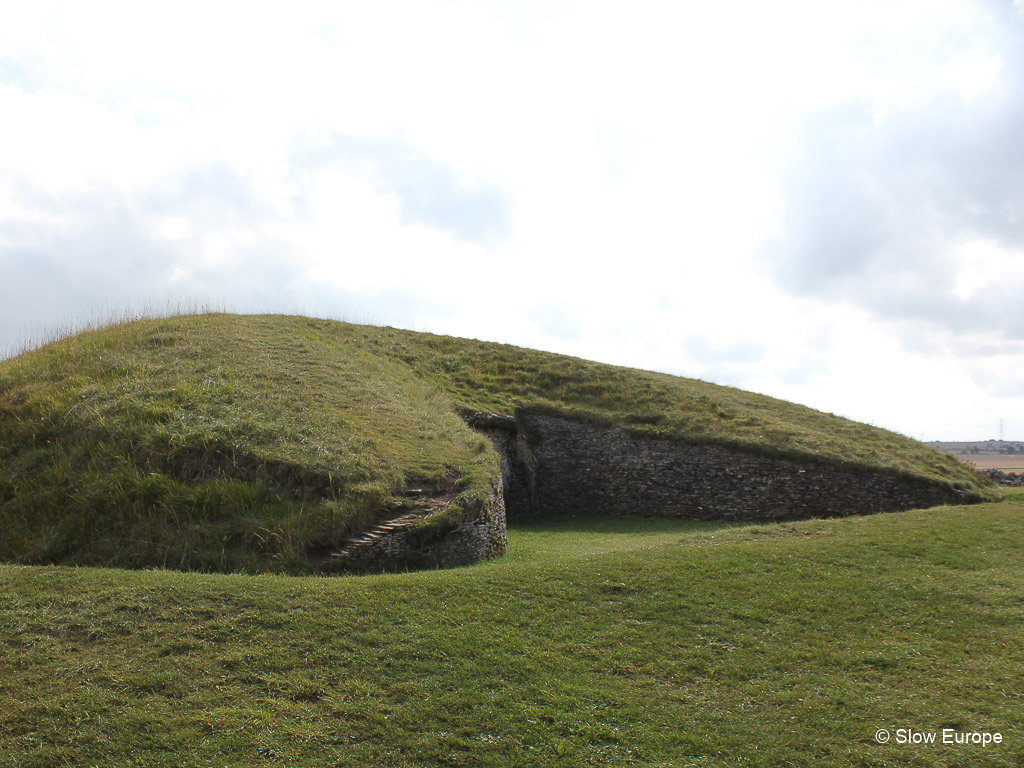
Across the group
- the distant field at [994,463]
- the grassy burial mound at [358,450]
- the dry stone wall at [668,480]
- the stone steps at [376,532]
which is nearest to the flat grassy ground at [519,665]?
the stone steps at [376,532]

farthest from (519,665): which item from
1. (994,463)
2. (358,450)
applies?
(994,463)

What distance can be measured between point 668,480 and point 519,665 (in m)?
14.9

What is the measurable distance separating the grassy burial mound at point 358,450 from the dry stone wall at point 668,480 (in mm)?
63

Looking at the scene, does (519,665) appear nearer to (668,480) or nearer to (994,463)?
(668,480)

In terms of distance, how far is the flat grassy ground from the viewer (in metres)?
6.34

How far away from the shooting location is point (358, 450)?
14227 mm

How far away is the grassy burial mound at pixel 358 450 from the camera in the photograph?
1198cm

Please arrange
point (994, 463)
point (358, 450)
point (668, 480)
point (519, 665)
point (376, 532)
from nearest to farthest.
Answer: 1. point (519, 665)
2. point (376, 532)
3. point (358, 450)
4. point (668, 480)
5. point (994, 463)

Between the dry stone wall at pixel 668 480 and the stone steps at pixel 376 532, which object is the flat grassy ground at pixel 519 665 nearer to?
the stone steps at pixel 376 532

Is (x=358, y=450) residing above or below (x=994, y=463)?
above

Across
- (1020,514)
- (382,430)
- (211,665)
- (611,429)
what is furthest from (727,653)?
(611,429)

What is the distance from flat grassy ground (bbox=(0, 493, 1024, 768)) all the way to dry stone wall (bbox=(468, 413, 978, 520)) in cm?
971

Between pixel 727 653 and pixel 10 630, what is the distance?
9.02 metres

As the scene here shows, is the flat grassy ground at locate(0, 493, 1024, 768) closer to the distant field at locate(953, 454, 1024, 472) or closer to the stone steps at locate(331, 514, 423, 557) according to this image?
the stone steps at locate(331, 514, 423, 557)
